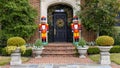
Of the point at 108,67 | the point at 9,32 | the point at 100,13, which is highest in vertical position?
the point at 100,13

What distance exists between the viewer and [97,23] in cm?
1811

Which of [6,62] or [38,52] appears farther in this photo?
[38,52]

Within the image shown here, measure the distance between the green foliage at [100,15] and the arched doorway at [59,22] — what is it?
2066 mm

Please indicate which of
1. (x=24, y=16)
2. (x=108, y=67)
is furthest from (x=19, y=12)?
(x=108, y=67)

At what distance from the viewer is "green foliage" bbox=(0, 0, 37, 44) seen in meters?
18.1

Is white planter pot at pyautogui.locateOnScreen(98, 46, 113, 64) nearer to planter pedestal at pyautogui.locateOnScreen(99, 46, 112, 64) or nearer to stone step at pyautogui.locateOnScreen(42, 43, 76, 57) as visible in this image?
planter pedestal at pyautogui.locateOnScreen(99, 46, 112, 64)

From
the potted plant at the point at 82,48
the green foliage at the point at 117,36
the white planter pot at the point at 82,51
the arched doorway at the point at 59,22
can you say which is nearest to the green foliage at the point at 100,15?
the green foliage at the point at 117,36

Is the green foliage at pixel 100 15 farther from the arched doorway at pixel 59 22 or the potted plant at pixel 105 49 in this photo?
the potted plant at pixel 105 49

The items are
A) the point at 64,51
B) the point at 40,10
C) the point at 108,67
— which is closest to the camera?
the point at 108,67

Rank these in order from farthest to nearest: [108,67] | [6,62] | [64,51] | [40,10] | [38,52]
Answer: [40,10] < [64,51] < [38,52] < [6,62] < [108,67]

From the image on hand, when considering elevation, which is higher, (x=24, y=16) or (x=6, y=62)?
(x=24, y=16)

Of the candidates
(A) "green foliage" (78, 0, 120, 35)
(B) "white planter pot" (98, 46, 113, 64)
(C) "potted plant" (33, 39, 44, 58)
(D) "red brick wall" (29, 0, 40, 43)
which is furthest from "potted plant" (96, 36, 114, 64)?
(D) "red brick wall" (29, 0, 40, 43)

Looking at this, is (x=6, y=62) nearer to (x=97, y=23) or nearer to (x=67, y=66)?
(x=67, y=66)

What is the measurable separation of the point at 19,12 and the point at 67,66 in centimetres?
703
